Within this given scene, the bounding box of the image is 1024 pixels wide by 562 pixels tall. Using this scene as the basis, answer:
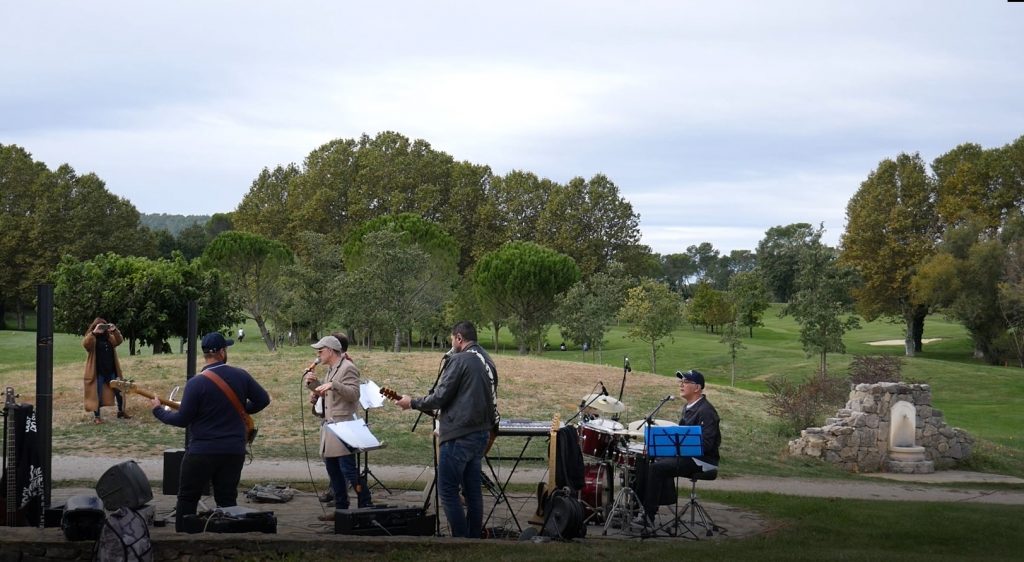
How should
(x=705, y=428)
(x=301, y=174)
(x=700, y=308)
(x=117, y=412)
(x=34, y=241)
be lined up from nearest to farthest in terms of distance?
(x=705, y=428) → (x=117, y=412) → (x=34, y=241) → (x=700, y=308) → (x=301, y=174)

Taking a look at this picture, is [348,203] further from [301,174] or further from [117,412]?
[117,412]

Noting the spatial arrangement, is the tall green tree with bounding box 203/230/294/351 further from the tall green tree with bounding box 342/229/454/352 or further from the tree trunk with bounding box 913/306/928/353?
the tree trunk with bounding box 913/306/928/353

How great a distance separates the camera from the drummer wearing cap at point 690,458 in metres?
11.1

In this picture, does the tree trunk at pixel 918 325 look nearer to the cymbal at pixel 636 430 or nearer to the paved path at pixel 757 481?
the paved path at pixel 757 481

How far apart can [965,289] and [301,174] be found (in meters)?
52.1

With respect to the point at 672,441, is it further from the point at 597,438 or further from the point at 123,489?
the point at 123,489

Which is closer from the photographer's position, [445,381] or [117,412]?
[445,381]

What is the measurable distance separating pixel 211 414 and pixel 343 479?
6.67 feet

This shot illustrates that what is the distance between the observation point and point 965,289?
56469 millimetres

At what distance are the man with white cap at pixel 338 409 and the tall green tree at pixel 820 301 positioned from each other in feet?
106

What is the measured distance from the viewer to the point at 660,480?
11.1 m

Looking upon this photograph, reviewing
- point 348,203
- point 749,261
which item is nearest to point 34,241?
point 348,203

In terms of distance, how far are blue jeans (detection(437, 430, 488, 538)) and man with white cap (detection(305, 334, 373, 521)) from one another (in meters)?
1.36

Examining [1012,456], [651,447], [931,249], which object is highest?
[931,249]
